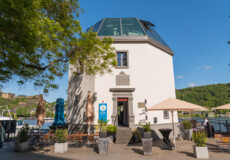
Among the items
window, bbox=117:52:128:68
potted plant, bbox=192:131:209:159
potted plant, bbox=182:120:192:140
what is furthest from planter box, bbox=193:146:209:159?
window, bbox=117:52:128:68

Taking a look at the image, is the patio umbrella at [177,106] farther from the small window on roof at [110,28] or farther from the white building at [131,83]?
the small window on roof at [110,28]

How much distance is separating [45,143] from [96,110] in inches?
170

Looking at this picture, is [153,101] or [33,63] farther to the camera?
[153,101]

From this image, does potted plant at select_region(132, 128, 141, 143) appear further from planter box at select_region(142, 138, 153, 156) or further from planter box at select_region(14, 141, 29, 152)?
planter box at select_region(14, 141, 29, 152)

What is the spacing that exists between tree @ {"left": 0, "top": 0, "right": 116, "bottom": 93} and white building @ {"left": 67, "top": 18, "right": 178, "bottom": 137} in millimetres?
3091

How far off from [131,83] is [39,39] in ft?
26.6

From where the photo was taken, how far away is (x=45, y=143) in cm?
895

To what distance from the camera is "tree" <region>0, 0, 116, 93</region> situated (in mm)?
5223

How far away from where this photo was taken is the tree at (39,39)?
522 centimetres

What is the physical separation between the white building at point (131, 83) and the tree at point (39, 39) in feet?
10.1

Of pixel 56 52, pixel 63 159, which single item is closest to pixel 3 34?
pixel 56 52

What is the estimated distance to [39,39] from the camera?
6.12 meters

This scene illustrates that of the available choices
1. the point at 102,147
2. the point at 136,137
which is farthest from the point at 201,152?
the point at 102,147

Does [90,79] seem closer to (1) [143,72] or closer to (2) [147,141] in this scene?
(1) [143,72]
